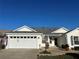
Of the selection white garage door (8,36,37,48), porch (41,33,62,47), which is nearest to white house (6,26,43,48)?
white garage door (8,36,37,48)

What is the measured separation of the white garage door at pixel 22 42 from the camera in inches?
1416

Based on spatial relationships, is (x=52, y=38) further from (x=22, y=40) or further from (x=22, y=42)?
(x=22, y=42)

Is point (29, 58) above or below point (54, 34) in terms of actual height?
below

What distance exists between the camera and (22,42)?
3609cm

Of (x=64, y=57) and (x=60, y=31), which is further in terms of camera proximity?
(x=60, y=31)

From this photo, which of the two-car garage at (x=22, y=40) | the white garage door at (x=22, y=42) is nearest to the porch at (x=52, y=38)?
the two-car garage at (x=22, y=40)

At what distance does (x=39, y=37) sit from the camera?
3712 cm

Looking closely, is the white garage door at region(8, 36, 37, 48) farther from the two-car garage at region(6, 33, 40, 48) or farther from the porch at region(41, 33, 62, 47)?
the porch at region(41, 33, 62, 47)

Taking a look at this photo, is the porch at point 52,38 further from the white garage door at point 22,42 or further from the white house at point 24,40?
the white garage door at point 22,42

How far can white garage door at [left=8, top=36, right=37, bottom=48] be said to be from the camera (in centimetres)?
3597

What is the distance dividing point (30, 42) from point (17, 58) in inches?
685

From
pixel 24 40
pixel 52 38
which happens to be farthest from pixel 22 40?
pixel 52 38

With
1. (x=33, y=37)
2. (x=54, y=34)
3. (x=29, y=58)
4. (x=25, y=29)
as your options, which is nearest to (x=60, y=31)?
(x=54, y=34)

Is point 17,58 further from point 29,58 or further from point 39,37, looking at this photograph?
point 39,37
